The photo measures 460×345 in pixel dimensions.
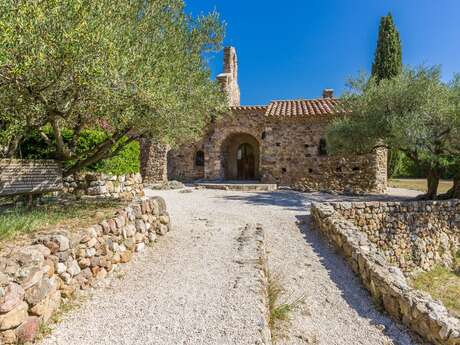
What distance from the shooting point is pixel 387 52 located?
2100 centimetres

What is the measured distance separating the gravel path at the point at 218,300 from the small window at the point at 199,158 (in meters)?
→ 12.2

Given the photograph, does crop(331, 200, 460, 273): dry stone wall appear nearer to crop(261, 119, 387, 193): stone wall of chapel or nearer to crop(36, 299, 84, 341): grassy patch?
crop(261, 119, 387, 193): stone wall of chapel

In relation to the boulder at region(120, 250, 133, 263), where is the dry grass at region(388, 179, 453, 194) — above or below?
above

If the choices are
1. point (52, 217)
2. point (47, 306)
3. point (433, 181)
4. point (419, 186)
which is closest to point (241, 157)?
point (433, 181)

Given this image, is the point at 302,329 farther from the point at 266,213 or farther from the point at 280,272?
the point at 266,213

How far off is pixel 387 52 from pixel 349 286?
20918 millimetres

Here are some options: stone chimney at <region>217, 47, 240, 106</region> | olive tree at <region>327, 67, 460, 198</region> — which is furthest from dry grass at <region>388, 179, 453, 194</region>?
stone chimney at <region>217, 47, 240, 106</region>

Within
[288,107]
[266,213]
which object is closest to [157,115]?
[266,213]

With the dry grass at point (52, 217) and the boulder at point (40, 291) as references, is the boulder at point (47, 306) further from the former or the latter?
the dry grass at point (52, 217)

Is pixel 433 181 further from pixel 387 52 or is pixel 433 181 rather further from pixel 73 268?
pixel 73 268

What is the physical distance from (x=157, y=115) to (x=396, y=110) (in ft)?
30.5

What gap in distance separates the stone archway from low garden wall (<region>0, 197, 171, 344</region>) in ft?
47.3

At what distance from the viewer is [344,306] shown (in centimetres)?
459

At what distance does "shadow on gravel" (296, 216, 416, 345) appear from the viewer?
4.08 metres
